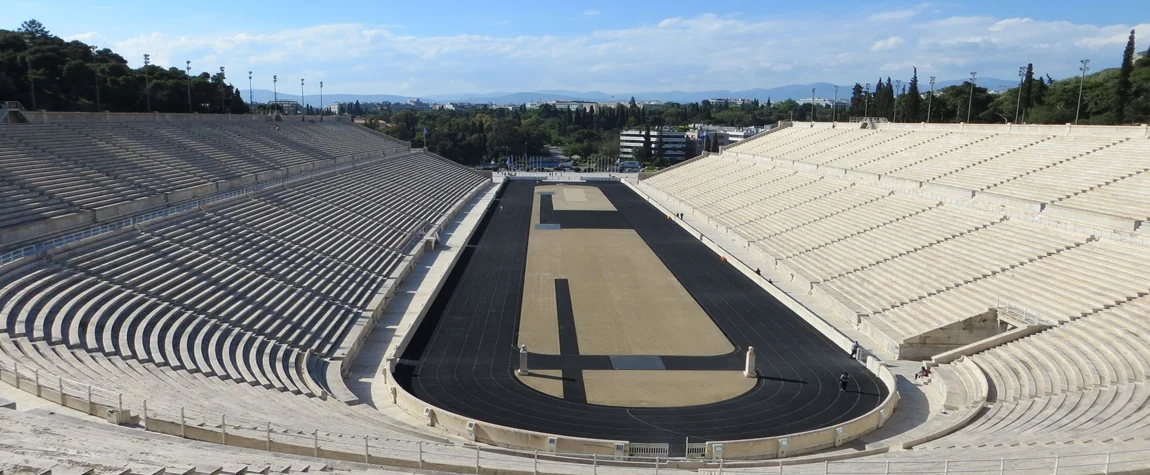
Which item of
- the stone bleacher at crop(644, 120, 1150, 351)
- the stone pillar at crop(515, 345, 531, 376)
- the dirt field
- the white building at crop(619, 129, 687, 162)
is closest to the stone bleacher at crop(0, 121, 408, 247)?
the stone pillar at crop(515, 345, 531, 376)

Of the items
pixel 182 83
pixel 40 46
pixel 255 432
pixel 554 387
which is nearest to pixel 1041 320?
pixel 554 387

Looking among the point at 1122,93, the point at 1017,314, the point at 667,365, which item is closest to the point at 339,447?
the point at 667,365

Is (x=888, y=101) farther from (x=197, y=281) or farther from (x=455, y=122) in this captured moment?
(x=197, y=281)

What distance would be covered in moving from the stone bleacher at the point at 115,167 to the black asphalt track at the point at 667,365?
917cm

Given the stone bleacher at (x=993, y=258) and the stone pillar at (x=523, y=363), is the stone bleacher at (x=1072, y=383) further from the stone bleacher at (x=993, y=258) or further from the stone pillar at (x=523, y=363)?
the stone pillar at (x=523, y=363)

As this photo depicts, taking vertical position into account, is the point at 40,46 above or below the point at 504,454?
above

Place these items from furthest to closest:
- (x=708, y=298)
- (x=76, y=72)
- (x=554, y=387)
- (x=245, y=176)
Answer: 1. (x=76, y=72)
2. (x=245, y=176)
3. (x=708, y=298)
4. (x=554, y=387)

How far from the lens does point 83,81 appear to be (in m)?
45.1

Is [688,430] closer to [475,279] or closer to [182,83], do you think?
[475,279]

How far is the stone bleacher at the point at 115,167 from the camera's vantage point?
18.9m

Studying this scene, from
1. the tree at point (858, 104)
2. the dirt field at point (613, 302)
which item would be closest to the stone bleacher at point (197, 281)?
the dirt field at point (613, 302)

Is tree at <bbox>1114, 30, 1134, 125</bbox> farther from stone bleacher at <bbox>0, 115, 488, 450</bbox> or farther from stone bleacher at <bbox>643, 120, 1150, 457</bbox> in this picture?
stone bleacher at <bbox>0, 115, 488, 450</bbox>

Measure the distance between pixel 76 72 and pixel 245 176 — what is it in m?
22.5

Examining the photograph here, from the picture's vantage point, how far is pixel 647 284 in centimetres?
2688
